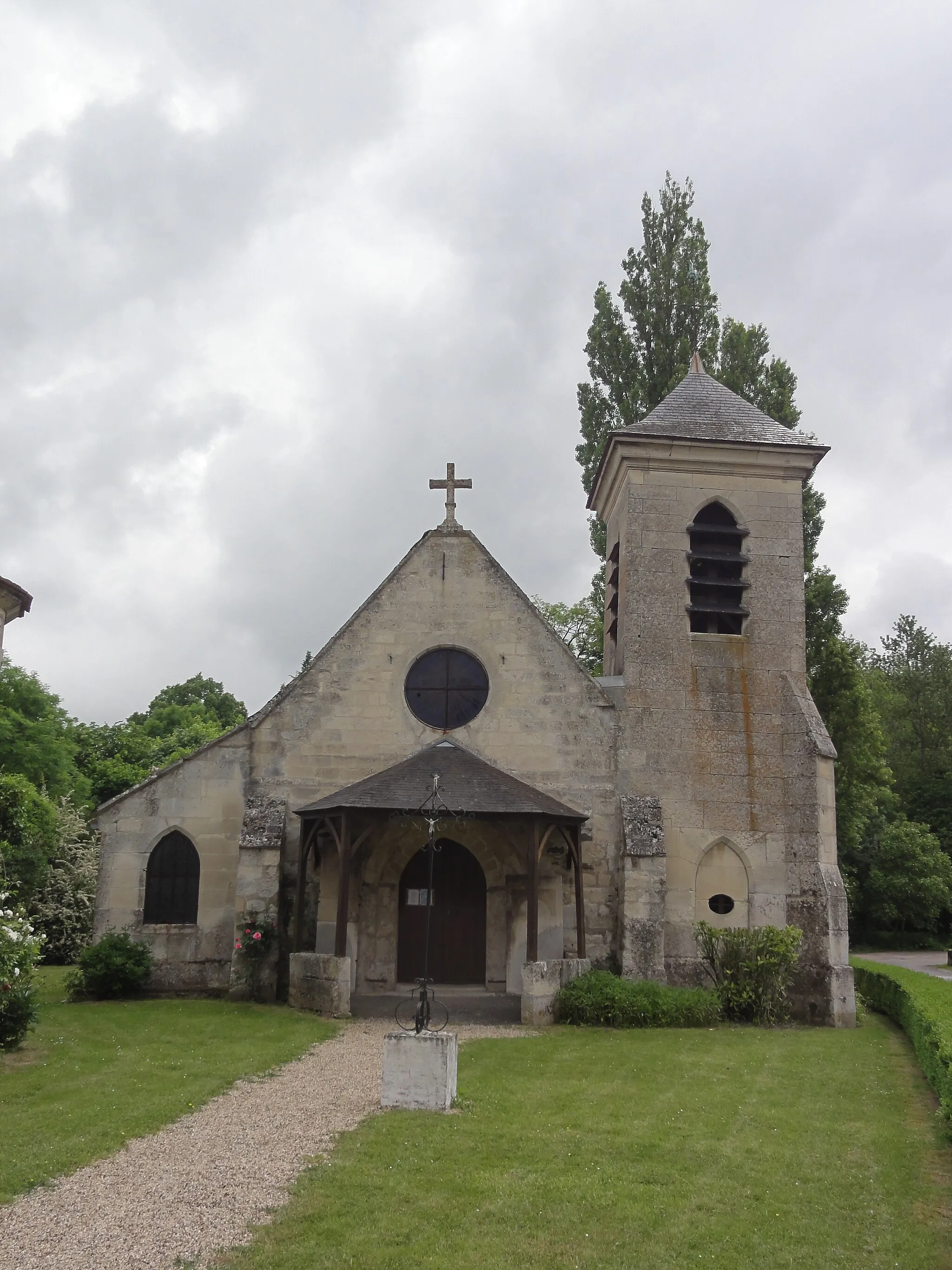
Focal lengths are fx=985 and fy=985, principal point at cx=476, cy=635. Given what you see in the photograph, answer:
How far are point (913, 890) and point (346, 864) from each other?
1096 inches

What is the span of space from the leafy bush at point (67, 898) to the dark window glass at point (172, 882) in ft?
23.1

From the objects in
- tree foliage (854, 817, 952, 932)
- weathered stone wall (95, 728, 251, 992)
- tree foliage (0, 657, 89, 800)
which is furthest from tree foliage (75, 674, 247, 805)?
tree foliage (854, 817, 952, 932)

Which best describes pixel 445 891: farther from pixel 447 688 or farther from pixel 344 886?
pixel 447 688

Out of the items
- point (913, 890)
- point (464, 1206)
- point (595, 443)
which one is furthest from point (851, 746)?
point (464, 1206)

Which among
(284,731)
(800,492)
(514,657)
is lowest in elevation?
(284,731)

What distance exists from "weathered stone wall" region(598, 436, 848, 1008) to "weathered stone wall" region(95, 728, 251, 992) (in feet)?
20.3

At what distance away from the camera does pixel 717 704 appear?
15.8m

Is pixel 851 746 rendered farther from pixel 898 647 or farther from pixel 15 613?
pixel 898 647

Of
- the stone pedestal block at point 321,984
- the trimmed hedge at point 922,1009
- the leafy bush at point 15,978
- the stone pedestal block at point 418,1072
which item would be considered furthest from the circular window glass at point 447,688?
the stone pedestal block at point 418,1072

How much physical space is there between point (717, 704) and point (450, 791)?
15.9 feet

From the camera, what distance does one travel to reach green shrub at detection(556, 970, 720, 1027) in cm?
1280

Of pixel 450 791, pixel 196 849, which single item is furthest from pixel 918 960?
pixel 196 849

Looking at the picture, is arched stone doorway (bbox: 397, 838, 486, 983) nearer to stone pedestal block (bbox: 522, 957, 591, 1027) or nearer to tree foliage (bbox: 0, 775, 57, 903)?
stone pedestal block (bbox: 522, 957, 591, 1027)

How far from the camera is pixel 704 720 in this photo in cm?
1570
